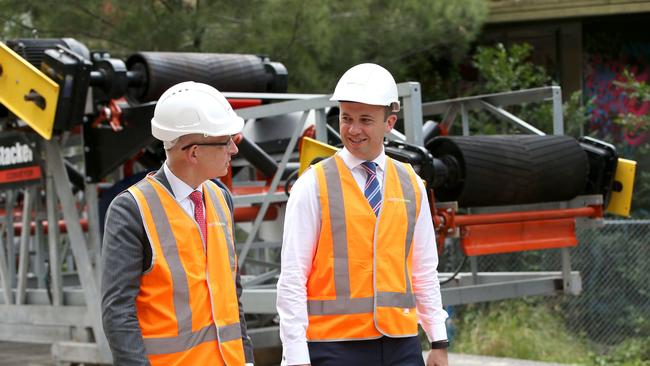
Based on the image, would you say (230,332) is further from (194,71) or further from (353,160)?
(194,71)

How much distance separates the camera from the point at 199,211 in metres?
3.46

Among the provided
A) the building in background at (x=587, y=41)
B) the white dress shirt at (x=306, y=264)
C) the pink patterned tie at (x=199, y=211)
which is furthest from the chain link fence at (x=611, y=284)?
the pink patterned tie at (x=199, y=211)

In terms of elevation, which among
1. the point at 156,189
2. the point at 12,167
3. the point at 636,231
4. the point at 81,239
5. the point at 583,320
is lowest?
the point at 583,320

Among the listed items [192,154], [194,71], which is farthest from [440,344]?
[194,71]

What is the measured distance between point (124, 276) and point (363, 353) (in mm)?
1029

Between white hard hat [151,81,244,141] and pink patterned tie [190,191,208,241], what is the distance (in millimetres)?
190

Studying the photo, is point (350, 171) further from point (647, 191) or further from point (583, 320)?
point (647, 191)

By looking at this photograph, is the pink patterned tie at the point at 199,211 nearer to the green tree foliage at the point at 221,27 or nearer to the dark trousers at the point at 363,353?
the dark trousers at the point at 363,353

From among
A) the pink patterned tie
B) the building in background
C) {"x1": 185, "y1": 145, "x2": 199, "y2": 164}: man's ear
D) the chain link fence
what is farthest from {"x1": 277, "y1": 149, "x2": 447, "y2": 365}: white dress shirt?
the building in background

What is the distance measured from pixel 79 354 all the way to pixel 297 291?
4.48m

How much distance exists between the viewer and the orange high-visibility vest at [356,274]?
3.96 metres

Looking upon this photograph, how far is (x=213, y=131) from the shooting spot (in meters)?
3.38

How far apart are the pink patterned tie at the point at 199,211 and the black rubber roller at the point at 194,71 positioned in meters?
4.13

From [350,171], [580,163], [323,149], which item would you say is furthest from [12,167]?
[350,171]
